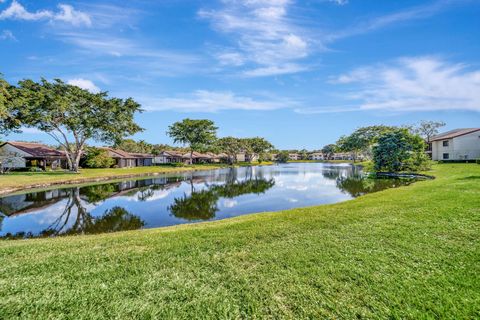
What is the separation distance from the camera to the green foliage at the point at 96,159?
4594cm

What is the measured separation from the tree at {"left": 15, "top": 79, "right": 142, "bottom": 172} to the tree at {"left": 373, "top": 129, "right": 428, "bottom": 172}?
3659cm

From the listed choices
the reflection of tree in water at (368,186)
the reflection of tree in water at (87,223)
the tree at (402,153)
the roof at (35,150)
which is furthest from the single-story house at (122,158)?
the tree at (402,153)

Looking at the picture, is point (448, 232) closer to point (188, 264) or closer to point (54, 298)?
point (188, 264)

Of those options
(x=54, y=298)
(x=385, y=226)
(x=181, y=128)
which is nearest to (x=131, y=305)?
(x=54, y=298)

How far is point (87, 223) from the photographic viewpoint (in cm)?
1138

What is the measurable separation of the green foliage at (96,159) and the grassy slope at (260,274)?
44.9 metres

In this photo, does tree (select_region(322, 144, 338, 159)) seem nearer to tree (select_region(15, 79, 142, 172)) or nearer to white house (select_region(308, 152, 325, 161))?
white house (select_region(308, 152, 325, 161))

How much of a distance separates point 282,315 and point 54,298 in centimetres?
345

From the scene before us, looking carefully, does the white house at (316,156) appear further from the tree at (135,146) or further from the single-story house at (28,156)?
the single-story house at (28,156)

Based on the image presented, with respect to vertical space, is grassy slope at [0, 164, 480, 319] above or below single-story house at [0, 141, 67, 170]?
below

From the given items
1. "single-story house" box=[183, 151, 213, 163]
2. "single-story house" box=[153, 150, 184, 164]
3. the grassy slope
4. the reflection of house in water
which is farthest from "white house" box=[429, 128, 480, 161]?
"single-story house" box=[153, 150, 184, 164]

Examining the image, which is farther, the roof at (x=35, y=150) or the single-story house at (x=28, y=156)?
the roof at (x=35, y=150)

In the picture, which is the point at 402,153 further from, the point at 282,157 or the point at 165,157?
the point at 282,157

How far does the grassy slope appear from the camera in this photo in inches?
134
